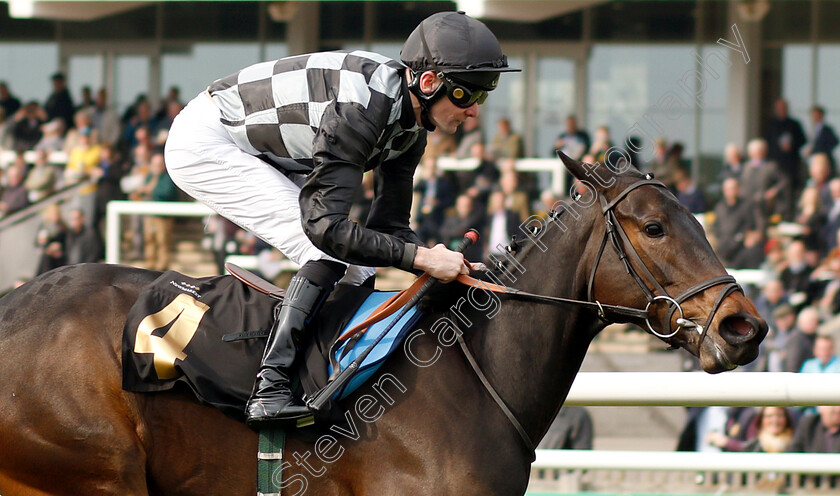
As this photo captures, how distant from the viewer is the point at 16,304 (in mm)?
3119

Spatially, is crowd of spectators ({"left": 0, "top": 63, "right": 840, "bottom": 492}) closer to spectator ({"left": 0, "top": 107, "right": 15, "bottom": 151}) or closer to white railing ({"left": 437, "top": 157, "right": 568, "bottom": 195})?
white railing ({"left": 437, "top": 157, "right": 568, "bottom": 195})

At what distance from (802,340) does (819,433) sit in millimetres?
1271

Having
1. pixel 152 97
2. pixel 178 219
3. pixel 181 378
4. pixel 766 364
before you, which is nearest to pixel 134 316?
pixel 181 378

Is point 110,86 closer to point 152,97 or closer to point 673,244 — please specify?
point 152,97

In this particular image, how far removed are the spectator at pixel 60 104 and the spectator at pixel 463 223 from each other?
651cm

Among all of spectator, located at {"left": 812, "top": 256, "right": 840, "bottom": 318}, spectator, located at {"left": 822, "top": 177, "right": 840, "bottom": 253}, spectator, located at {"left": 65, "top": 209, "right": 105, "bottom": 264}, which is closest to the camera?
spectator, located at {"left": 812, "top": 256, "right": 840, "bottom": 318}

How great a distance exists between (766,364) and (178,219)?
235 inches

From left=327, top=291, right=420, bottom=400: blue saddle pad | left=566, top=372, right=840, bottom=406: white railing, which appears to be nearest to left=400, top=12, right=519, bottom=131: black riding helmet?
left=327, top=291, right=420, bottom=400: blue saddle pad

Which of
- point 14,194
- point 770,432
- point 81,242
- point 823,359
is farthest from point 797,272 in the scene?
point 14,194

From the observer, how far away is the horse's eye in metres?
2.96

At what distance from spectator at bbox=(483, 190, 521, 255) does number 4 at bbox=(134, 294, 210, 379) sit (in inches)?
231

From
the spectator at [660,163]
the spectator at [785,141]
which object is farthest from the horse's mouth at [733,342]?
the spectator at [785,141]

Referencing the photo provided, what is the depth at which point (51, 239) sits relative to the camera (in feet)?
32.9

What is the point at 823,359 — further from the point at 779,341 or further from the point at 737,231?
the point at 737,231
